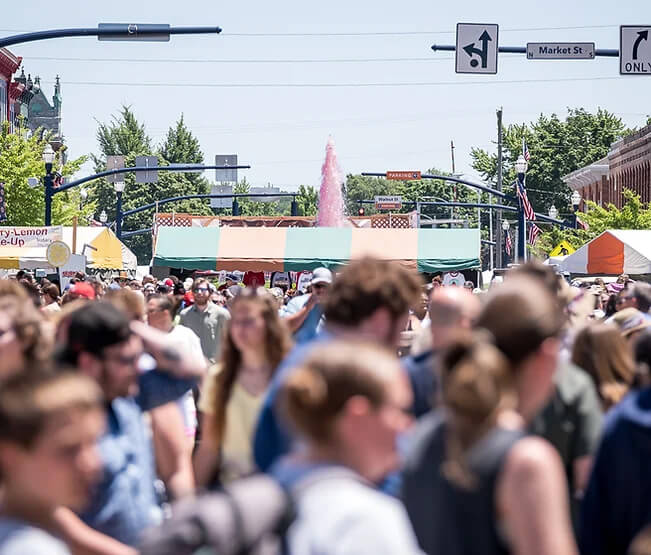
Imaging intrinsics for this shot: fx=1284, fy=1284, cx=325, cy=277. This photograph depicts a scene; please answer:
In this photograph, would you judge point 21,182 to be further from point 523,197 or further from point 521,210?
point 523,197

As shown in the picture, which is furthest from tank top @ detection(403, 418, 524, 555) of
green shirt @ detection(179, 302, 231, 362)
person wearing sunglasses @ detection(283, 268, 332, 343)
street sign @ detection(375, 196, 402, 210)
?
street sign @ detection(375, 196, 402, 210)

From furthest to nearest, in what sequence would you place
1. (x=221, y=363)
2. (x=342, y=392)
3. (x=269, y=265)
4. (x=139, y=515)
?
(x=269, y=265)
(x=221, y=363)
(x=139, y=515)
(x=342, y=392)

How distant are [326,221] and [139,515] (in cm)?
3804

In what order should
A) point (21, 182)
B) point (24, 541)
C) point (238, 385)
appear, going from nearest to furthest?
point (24, 541), point (238, 385), point (21, 182)

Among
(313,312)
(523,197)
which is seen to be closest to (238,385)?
(313,312)

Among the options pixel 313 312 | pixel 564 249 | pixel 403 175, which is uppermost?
pixel 403 175

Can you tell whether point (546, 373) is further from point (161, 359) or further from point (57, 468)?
point (161, 359)

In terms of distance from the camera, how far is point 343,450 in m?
3.06

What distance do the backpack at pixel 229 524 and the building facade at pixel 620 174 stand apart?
62.8 m

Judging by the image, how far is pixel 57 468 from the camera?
3309 mm

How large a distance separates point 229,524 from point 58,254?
934 inches

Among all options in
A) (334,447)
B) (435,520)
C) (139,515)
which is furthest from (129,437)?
(334,447)

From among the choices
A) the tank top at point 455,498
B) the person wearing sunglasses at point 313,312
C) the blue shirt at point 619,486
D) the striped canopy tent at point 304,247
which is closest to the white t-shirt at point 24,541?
the tank top at point 455,498

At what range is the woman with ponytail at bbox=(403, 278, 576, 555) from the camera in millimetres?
3287
